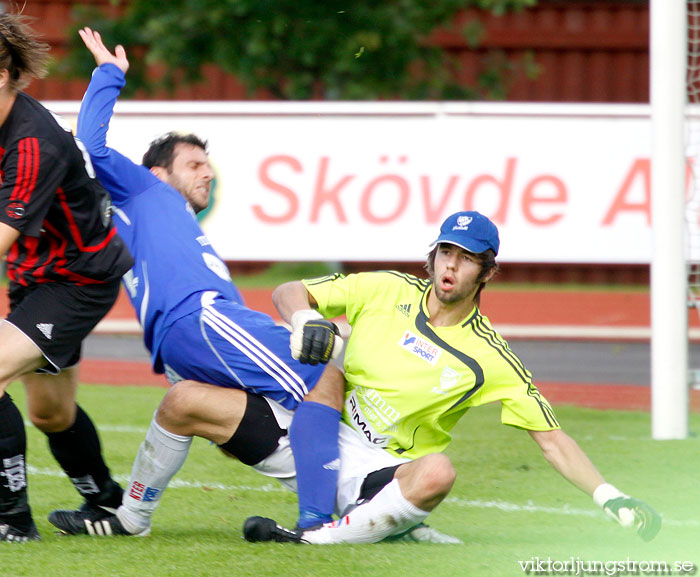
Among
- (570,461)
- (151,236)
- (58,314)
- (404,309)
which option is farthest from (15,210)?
(570,461)

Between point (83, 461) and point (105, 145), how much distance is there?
120 centimetres

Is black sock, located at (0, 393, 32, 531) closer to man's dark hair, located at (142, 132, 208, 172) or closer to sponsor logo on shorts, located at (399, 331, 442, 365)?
man's dark hair, located at (142, 132, 208, 172)

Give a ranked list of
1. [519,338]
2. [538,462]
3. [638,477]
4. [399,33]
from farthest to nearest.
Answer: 1. [399,33]
2. [519,338]
3. [538,462]
4. [638,477]

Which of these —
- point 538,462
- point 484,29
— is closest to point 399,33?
point 484,29

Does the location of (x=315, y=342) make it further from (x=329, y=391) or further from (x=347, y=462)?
(x=347, y=462)

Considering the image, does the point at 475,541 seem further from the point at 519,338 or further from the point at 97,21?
the point at 97,21

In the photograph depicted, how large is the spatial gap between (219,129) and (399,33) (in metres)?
4.80

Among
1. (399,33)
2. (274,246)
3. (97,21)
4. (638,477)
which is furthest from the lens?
(97,21)

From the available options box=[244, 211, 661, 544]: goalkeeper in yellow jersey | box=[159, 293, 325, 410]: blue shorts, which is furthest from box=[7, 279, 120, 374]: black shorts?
box=[244, 211, 661, 544]: goalkeeper in yellow jersey

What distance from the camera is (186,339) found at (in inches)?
160

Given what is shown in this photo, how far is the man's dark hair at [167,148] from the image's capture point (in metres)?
Answer: 4.65

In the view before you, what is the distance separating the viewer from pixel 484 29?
1588 centimetres

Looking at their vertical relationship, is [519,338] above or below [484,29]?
below

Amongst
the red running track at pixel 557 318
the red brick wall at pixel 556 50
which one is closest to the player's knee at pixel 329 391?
the red running track at pixel 557 318
